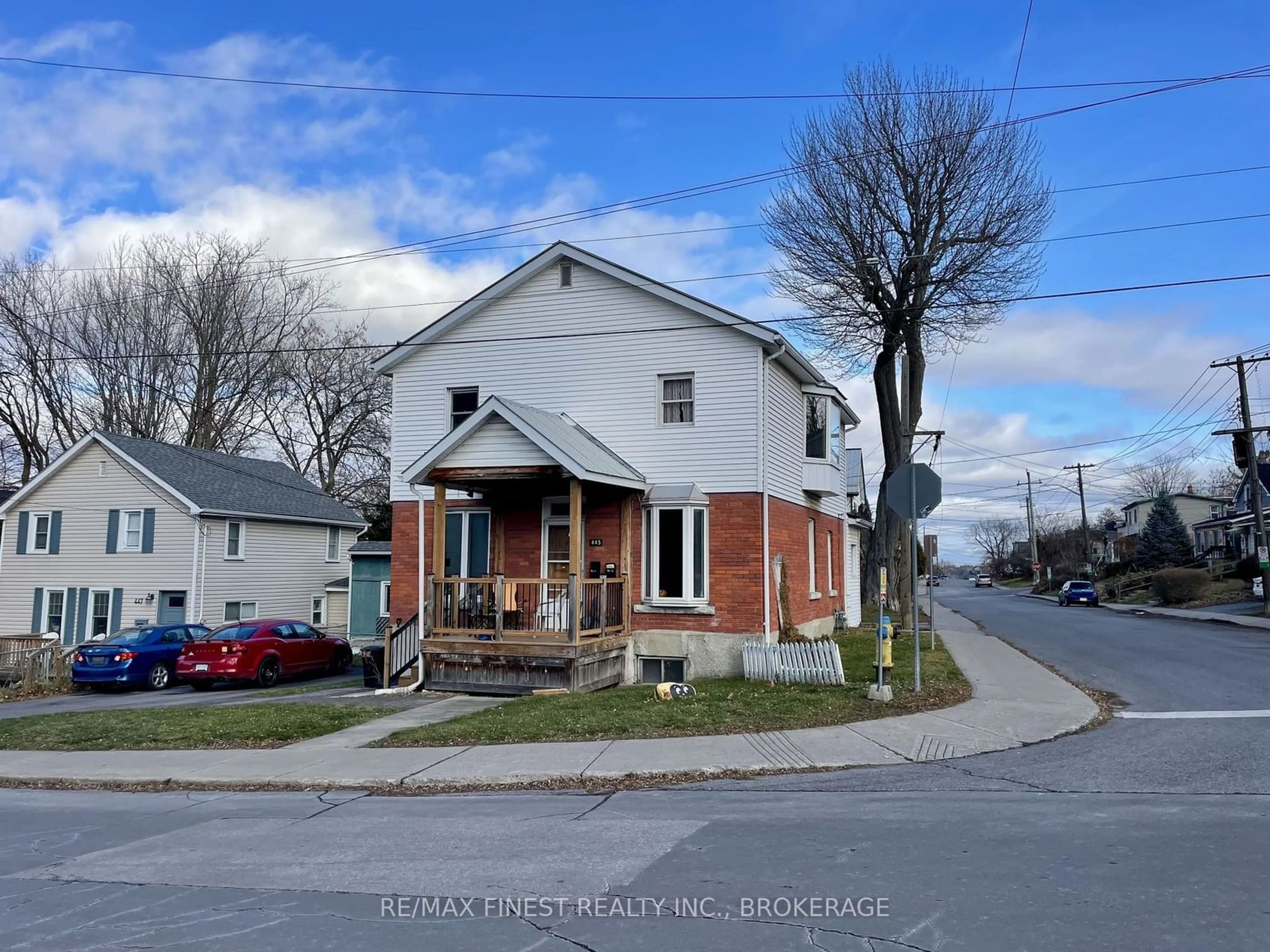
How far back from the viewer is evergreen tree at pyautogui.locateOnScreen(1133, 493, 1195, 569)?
58688mm

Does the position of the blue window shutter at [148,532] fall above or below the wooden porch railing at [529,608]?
above

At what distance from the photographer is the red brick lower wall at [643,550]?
56.1 feet

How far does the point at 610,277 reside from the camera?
18.5 meters

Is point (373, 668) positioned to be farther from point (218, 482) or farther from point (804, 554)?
point (218, 482)

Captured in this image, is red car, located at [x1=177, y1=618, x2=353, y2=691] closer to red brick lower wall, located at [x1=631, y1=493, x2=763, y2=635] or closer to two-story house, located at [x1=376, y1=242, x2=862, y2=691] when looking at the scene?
two-story house, located at [x1=376, y1=242, x2=862, y2=691]

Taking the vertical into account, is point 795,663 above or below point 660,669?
above

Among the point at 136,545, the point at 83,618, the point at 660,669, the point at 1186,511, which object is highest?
the point at 1186,511

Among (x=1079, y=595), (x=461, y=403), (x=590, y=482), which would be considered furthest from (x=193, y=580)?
(x=1079, y=595)

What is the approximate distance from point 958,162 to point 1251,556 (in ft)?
101

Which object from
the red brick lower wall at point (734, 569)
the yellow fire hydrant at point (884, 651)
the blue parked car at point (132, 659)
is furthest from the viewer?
the blue parked car at point (132, 659)

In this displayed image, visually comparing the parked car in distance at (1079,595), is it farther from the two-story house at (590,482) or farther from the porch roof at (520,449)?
the porch roof at (520,449)

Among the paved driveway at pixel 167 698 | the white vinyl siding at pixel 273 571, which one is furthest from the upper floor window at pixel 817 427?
the white vinyl siding at pixel 273 571

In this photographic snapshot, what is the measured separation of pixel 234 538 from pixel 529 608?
1695cm

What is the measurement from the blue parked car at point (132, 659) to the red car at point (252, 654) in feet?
1.72
